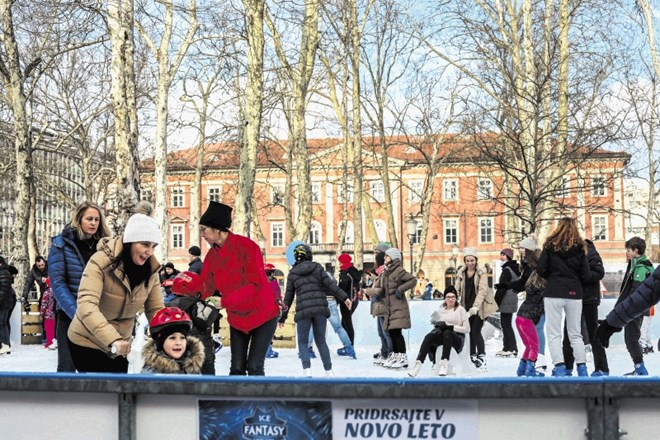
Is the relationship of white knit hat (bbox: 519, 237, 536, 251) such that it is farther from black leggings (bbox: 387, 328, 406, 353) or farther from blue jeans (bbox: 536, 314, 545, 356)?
black leggings (bbox: 387, 328, 406, 353)

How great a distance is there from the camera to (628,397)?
3.62 metres

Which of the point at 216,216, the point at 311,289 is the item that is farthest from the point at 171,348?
the point at 311,289

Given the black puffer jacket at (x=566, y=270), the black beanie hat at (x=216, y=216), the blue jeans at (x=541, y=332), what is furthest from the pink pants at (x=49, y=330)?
the black beanie hat at (x=216, y=216)

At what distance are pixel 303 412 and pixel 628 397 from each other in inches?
48.7

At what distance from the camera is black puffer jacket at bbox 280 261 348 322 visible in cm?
1095

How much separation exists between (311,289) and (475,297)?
2803 millimetres

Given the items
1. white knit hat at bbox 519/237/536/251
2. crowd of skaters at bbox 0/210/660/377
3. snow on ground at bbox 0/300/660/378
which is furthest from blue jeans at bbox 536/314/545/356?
white knit hat at bbox 519/237/536/251

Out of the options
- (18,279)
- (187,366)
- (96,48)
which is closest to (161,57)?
(96,48)

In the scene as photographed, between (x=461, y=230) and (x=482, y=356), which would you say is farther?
(x=461, y=230)

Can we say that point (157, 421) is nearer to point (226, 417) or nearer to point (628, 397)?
point (226, 417)

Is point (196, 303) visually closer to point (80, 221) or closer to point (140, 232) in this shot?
point (80, 221)

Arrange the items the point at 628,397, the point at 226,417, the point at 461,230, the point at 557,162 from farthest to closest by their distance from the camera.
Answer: the point at 461,230 < the point at 557,162 < the point at 226,417 < the point at 628,397

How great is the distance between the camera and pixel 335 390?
12.4 feet

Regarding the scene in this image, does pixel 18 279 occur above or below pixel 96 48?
below
